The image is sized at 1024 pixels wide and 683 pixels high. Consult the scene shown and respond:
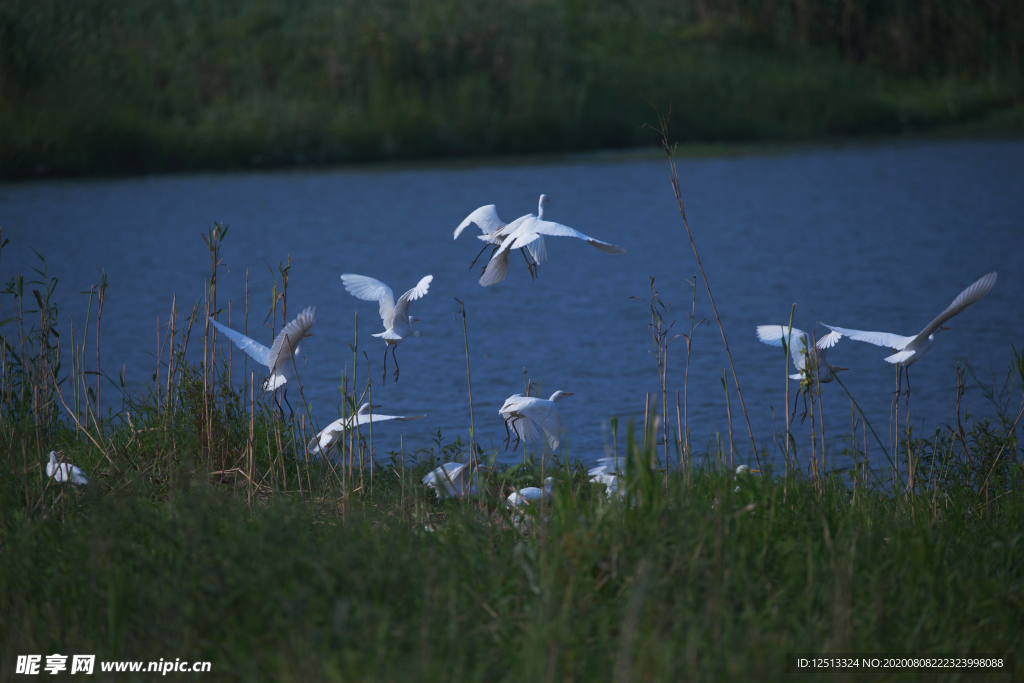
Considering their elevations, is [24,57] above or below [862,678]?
above

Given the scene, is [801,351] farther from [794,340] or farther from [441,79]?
[441,79]

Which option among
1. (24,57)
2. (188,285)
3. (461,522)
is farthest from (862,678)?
(24,57)

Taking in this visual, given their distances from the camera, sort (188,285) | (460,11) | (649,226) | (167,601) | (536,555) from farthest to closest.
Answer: (460,11) < (649,226) < (188,285) < (536,555) < (167,601)

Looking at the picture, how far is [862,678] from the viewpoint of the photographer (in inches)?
76.9

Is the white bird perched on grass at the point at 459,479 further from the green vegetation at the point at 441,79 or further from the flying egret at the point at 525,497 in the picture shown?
the green vegetation at the point at 441,79

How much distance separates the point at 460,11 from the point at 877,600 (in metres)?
16.3

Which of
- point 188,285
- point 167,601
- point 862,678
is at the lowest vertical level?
point 862,678

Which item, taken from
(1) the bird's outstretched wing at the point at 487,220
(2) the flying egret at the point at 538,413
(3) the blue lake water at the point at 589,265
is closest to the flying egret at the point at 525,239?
(1) the bird's outstretched wing at the point at 487,220

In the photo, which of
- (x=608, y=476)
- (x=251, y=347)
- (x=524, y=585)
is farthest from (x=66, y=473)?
(x=608, y=476)

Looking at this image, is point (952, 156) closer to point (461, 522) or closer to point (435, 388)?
point (435, 388)

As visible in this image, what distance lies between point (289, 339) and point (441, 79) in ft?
44.6

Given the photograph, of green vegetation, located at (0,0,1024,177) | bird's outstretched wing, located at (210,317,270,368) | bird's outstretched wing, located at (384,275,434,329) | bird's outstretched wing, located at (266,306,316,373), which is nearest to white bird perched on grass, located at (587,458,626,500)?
bird's outstretched wing, located at (384,275,434,329)

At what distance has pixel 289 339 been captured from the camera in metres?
2.86

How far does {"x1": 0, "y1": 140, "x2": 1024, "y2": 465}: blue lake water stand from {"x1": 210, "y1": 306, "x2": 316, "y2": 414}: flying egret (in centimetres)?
33
